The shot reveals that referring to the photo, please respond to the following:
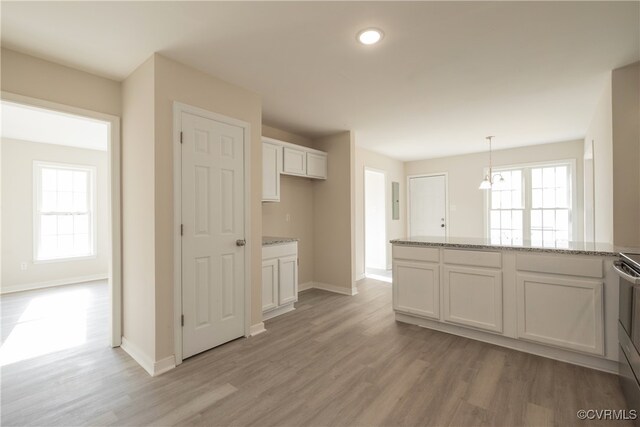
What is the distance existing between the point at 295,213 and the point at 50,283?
4479 millimetres

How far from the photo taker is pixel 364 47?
225 cm

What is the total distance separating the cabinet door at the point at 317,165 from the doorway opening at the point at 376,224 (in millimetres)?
1709

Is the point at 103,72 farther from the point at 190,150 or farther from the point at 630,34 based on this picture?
the point at 630,34

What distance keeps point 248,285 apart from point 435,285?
75.4 inches

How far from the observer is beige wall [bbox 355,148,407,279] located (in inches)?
216

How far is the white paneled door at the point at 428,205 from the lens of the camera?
6.59m

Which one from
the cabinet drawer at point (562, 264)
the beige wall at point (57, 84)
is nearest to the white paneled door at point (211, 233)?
Answer: the beige wall at point (57, 84)

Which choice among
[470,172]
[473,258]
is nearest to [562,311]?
[473,258]

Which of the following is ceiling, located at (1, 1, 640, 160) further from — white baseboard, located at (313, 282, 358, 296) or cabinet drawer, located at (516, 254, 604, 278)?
white baseboard, located at (313, 282, 358, 296)

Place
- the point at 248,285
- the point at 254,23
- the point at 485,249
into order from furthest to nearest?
1. the point at 248,285
2. the point at 485,249
3. the point at 254,23

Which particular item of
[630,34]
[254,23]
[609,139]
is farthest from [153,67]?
[609,139]

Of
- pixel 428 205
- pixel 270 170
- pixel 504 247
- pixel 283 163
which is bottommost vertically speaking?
pixel 504 247

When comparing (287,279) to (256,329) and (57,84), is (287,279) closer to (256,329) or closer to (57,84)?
(256,329)

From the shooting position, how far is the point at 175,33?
2.05 metres
